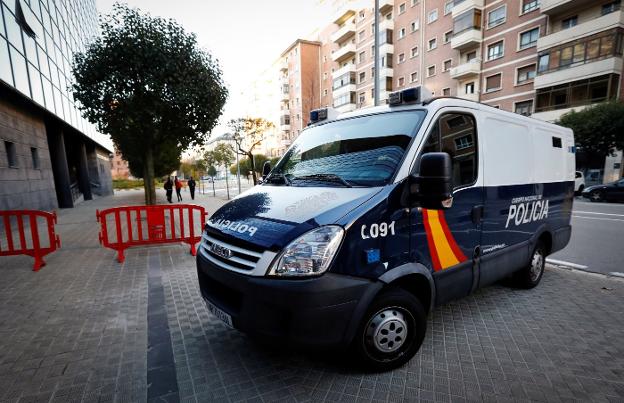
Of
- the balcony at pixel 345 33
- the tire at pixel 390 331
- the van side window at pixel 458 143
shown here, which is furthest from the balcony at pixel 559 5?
the tire at pixel 390 331

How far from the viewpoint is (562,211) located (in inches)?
188

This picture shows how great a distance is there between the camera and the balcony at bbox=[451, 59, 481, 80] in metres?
28.6

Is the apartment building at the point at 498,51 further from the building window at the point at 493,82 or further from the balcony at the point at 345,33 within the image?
the balcony at the point at 345,33

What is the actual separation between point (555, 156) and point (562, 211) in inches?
35.4

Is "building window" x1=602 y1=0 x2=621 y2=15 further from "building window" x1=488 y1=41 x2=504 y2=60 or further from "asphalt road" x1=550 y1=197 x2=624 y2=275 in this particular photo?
"asphalt road" x1=550 y1=197 x2=624 y2=275

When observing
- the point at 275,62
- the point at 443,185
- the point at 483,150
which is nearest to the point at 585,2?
the point at 483,150

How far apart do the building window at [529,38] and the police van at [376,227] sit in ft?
92.6

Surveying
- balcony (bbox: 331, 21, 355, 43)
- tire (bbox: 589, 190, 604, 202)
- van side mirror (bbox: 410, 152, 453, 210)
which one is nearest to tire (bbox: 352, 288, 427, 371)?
van side mirror (bbox: 410, 152, 453, 210)

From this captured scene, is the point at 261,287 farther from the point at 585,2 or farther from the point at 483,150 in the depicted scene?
the point at 585,2

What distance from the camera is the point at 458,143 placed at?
3037 millimetres

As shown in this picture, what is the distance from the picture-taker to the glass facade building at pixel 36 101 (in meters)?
11.2

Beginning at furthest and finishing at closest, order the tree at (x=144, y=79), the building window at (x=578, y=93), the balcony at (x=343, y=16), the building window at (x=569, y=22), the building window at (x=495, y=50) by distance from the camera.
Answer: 1. the balcony at (x=343, y=16)
2. the building window at (x=495, y=50)
3. the building window at (x=569, y=22)
4. the building window at (x=578, y=93)
5. the tree at (x=144, y=79)

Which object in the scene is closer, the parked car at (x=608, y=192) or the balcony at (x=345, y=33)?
the parked car at (x=608, y=192)

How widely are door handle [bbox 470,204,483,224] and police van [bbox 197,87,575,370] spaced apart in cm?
2
